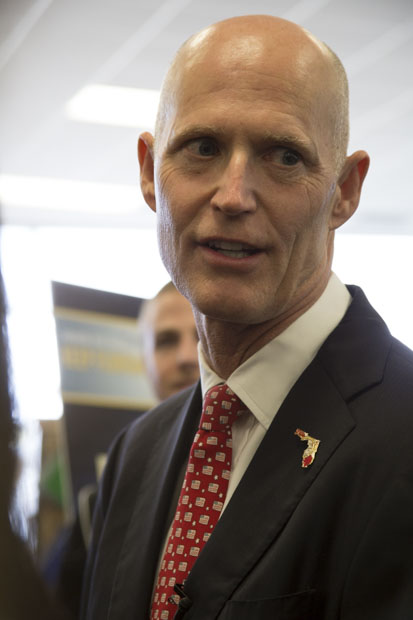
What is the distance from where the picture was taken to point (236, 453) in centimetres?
154

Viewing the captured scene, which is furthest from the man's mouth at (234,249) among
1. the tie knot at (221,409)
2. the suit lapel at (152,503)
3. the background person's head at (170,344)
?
the background person's head at (170,344)

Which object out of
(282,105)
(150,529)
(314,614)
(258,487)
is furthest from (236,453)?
(282,105)

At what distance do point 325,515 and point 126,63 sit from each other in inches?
207

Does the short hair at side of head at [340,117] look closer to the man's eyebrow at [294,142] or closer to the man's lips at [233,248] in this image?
the man's eyebrow at [294,142]

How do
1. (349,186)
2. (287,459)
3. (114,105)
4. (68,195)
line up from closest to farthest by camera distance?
(287,459)
(349,186)
(114,105)
(68,195)

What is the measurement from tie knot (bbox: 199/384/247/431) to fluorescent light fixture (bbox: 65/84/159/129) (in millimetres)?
5243

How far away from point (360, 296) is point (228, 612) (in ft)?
2.11

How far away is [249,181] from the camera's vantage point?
1454 millimetres

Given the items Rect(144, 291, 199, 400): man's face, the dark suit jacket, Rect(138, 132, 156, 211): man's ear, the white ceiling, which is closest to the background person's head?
Rect(144, 291, 199, 400): man's face

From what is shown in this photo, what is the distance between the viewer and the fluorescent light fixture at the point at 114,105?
6539 mm

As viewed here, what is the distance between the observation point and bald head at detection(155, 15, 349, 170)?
5.00ft

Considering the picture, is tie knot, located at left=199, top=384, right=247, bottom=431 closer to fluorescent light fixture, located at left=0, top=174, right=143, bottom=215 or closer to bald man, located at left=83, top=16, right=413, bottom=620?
bald man, located at left=83, top=16, right=413, bottom=620

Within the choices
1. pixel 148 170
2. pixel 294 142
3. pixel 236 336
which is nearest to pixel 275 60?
pixel 294 142

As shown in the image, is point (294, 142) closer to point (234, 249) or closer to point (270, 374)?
point (234, 249)
